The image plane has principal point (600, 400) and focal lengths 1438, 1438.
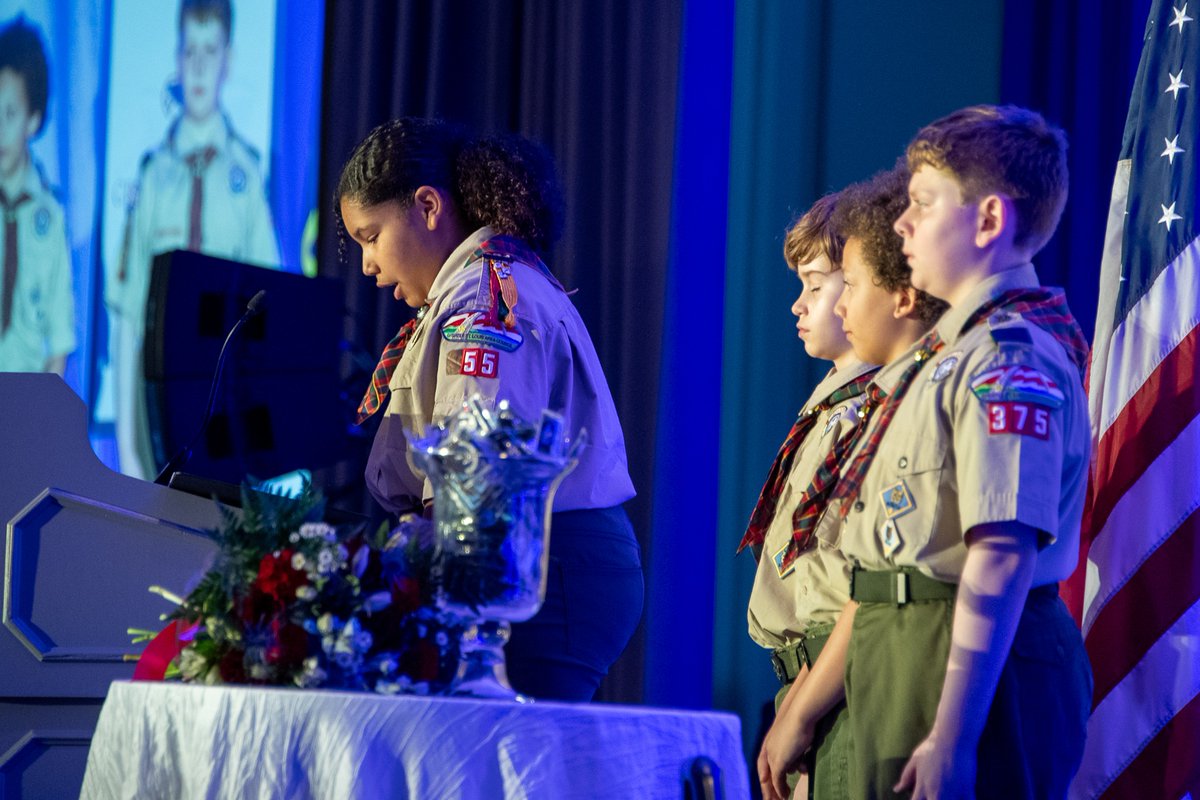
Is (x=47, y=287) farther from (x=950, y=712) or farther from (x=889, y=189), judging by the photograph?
(x=950, y=712)

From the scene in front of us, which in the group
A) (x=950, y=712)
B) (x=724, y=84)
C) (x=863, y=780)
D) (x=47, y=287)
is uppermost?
(x=724, y=84)

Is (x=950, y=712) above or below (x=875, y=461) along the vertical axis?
below

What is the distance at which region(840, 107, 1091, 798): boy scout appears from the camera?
5.23 feet

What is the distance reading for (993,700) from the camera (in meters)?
1.64

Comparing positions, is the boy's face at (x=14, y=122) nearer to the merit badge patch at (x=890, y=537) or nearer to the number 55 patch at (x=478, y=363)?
the number 55 patch at (x=478, y=363)

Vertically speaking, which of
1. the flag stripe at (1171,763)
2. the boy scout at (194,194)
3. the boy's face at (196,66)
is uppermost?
the boy's face at (196,66)

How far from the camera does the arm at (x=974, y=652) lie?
1.58 m

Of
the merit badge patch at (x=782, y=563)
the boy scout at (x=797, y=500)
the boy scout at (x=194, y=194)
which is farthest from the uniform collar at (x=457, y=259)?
the boy scout at (x=194, y=194)

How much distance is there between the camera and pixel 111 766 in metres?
1.42

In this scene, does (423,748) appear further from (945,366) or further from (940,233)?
(940,233)

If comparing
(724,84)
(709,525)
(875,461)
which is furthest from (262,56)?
(875,461)

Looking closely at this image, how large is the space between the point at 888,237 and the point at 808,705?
0.68 m

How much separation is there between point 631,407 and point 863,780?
240 cm

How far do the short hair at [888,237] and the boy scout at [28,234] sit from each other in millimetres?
3137
